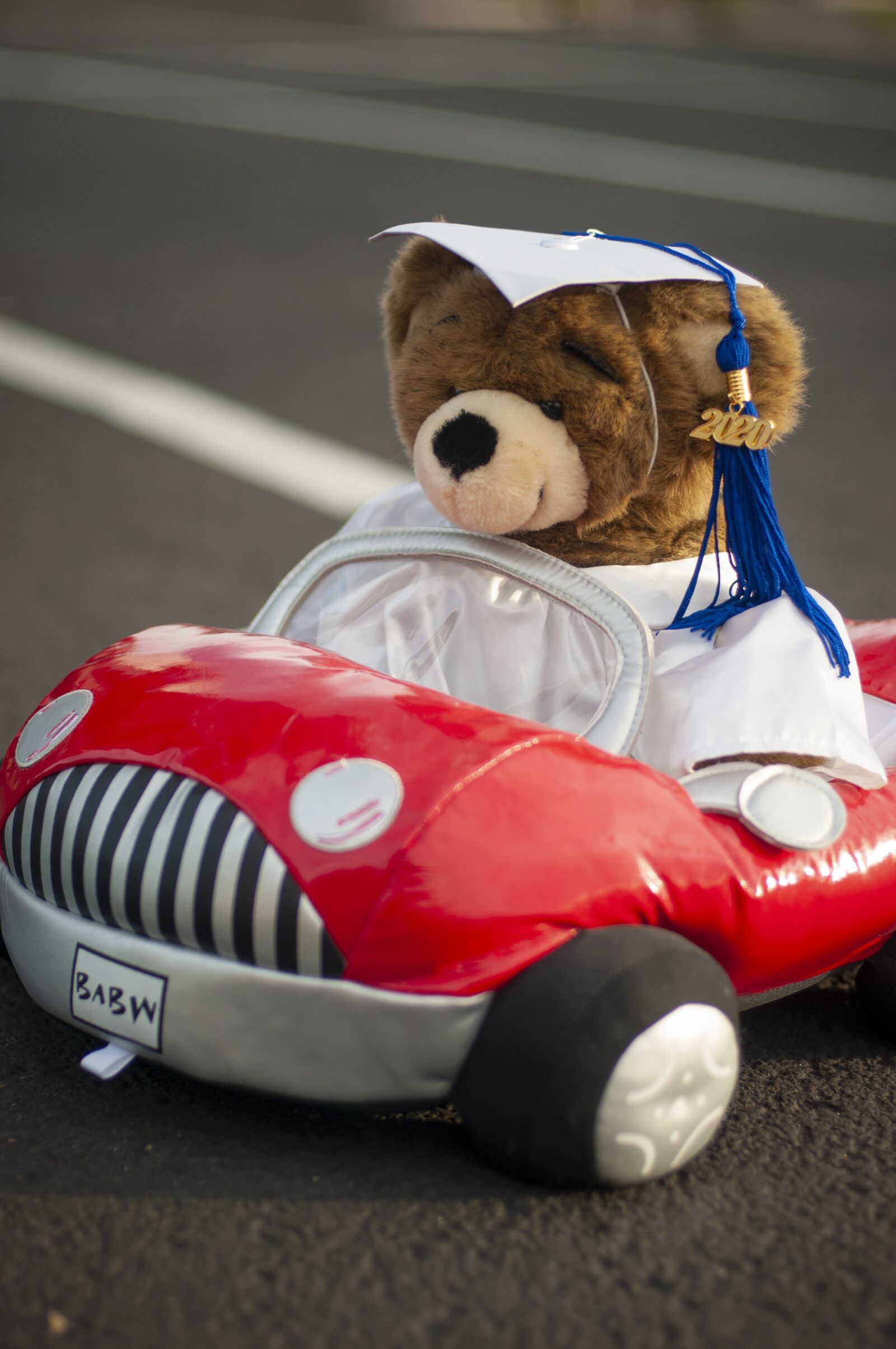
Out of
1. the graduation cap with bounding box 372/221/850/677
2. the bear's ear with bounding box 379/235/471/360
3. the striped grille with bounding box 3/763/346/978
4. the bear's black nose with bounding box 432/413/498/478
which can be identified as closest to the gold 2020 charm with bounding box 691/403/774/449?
the graduation cap with bounding box 372/221/850/677

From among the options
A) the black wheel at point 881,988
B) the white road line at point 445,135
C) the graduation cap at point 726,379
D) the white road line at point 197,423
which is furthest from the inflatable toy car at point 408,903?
the white road line at point 445,135

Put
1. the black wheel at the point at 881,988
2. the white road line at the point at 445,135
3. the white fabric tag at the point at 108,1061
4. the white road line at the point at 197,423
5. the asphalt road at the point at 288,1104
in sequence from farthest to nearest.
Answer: the white road line at the point at 445,135 < the white road line at the point at 197,423 < the black wheel at the point at 881,988 < the white fabric tag at the point at 108,1061 < the asphalt road at the point at 288,1104

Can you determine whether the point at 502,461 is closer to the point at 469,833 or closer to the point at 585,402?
the point at 585,402

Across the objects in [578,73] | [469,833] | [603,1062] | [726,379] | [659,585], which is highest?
[578,73]

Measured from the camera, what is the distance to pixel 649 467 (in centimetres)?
153

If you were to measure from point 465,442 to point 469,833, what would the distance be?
0.49 m

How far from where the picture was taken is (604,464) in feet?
4.97

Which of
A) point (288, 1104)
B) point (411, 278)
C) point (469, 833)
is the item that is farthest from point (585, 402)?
point (288, 1104)

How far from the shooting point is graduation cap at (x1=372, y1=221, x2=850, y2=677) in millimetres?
1433

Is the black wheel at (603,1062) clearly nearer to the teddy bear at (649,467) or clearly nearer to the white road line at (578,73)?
the teddy bear at (649,467)

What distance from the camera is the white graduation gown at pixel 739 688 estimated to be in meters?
1.43

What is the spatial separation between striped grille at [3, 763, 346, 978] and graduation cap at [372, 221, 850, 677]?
595 mm

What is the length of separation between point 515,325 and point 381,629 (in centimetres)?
41

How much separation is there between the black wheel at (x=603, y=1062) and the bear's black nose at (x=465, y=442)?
56 centimetres
